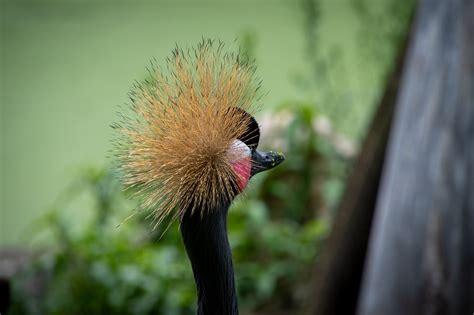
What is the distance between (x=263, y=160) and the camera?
31.6 inches

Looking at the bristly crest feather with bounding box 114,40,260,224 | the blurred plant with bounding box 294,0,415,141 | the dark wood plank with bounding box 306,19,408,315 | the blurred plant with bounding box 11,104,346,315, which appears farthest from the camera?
the blurred plant with bounding box 294,0,415,141

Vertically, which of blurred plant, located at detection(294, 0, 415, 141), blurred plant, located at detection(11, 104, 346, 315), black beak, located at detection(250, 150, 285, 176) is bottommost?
blurred plant, located at detection(11, 104, 346, 315)

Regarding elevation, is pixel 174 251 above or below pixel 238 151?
below

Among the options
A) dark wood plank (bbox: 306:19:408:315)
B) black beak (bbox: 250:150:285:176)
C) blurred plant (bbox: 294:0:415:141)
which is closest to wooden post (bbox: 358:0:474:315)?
dark wood plank (bbox: 306:19:408:315)

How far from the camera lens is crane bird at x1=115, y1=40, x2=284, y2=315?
2.35ft

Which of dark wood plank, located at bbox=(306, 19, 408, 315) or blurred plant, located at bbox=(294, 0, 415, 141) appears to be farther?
blurred plant, located at bbox=(294, 0, 415, 141)

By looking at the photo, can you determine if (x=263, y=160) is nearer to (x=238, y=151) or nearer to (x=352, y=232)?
(x=238, y=151)

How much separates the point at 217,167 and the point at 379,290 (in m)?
1.26

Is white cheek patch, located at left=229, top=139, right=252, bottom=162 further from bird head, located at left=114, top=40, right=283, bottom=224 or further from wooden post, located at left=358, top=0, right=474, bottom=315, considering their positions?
wooden post, located at left=358, top=0, right=474, bottom=315

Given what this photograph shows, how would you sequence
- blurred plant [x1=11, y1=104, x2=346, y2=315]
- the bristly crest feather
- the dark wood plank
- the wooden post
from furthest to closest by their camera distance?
blurred plant [x1=11, y1=104, x2=346, y2=315] < the dark wood plank < the wooden post < the bristly crest feather

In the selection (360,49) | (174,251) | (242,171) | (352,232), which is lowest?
(174,251)

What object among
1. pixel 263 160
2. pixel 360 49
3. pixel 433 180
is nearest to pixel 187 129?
pixel 263 160

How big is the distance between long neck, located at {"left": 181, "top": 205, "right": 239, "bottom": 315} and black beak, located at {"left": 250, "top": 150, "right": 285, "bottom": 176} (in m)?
0.06

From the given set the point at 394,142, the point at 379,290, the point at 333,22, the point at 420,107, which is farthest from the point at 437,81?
the point at 333,22
